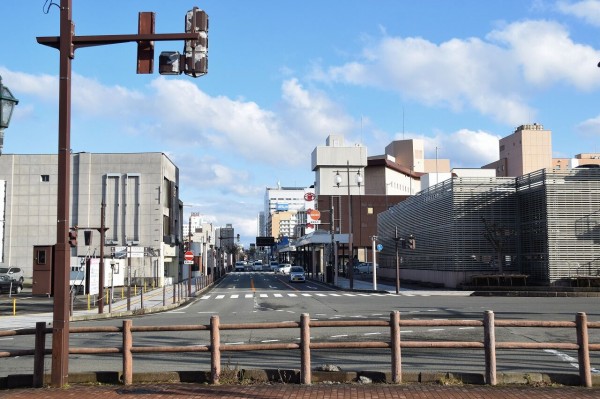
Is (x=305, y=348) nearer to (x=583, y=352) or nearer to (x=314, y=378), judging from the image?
(x=314, y=378)

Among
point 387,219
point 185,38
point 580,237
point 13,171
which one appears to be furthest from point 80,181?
point 185,38

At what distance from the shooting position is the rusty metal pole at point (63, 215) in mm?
9562

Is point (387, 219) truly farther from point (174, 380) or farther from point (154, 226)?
point (174, 380)

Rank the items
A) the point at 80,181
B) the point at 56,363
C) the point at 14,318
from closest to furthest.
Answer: the point at 56,363, the point at 14,318, the point at 80,181

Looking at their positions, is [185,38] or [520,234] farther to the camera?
[520,234]

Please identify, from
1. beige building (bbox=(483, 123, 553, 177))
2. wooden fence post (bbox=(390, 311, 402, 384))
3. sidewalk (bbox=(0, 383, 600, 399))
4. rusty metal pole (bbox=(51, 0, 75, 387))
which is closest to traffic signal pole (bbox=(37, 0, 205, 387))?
rusty metal pole (bbox=(51, 0, 75, 387))

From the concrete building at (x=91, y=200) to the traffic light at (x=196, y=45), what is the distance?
49957 mm

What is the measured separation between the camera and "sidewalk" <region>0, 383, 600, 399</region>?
8.99m

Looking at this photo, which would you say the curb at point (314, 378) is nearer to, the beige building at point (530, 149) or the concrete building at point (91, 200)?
the concrete building at point (91, 200)

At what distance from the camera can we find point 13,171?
59469 millimetres

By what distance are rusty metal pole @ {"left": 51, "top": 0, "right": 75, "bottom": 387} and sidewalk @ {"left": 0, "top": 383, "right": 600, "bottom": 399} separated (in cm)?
52

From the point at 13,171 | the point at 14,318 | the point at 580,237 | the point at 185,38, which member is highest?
the point at 13,171

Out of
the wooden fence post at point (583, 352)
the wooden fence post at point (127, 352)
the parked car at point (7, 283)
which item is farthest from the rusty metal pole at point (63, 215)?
the parked car at point (7, 283)

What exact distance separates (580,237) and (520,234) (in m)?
4.46
